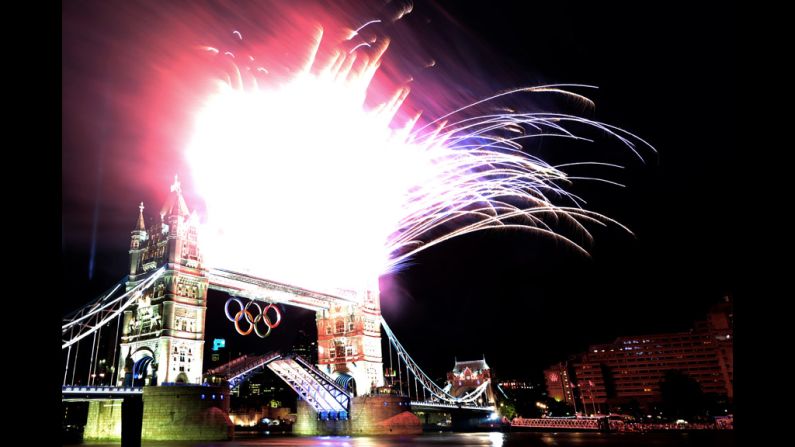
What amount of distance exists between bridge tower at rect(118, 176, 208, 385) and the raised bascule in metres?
0.10

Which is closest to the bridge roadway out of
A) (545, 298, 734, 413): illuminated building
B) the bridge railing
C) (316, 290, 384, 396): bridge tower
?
(316, 290, 384, 396): bridge tower

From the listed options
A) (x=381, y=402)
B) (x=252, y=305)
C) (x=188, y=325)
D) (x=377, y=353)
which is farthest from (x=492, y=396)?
(x=188, y=325)

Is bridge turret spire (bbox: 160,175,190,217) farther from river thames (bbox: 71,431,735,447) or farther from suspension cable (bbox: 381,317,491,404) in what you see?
suspension cable (bbox: 381,317,491,404)

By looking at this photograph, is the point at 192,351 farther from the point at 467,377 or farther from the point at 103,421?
the point at 467,377

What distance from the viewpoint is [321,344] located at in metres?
76.3

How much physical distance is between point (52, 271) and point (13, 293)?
0.34 m

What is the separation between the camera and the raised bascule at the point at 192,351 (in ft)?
147

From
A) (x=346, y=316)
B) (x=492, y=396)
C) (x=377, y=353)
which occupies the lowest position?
(x=492, y=396)

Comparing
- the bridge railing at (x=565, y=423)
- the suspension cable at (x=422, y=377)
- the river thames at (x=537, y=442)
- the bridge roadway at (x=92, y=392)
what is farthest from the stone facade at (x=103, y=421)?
the bridge railing at (x=565, y=423)

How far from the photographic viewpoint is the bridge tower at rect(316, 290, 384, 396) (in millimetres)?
72812

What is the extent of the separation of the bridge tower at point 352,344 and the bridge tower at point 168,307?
2552 cm

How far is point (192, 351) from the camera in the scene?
50.6 m

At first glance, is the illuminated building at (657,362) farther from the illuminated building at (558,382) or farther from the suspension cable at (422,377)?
the suspension cable at (422,377)

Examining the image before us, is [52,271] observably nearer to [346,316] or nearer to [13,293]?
[13,293]
